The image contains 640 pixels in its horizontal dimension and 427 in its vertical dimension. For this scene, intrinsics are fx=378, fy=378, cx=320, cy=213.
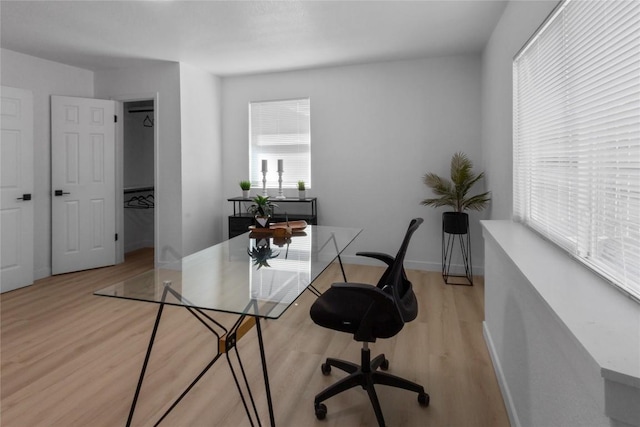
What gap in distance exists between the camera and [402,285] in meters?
2.05

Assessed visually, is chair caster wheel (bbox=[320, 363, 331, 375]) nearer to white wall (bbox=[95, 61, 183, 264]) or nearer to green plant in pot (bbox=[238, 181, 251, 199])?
white wall (bbox=[95, 61, 183, 264])

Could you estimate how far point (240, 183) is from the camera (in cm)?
505

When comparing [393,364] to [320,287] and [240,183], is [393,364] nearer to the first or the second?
[320,287]

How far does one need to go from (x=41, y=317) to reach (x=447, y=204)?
4.03 metres

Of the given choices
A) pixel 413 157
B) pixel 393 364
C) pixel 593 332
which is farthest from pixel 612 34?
pixel 413 157

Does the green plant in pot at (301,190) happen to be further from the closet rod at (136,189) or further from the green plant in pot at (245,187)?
the closet rod at (136,189)

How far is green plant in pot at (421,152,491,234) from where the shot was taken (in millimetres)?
3956

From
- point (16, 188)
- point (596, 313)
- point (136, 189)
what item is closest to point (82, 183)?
point (16, 188)

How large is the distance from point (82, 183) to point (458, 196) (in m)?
4.51

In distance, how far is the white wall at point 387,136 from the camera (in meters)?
4.45

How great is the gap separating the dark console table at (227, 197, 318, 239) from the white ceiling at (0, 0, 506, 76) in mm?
1706

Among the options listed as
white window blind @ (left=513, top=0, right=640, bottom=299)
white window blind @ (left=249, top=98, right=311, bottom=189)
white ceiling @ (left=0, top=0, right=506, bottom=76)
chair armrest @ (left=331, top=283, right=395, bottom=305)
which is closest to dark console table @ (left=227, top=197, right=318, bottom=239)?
white window blind @ (left=249, top=98, right=311, bottom=189)

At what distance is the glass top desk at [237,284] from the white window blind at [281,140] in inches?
106

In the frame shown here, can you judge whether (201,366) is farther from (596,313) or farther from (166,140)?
(166,140)
